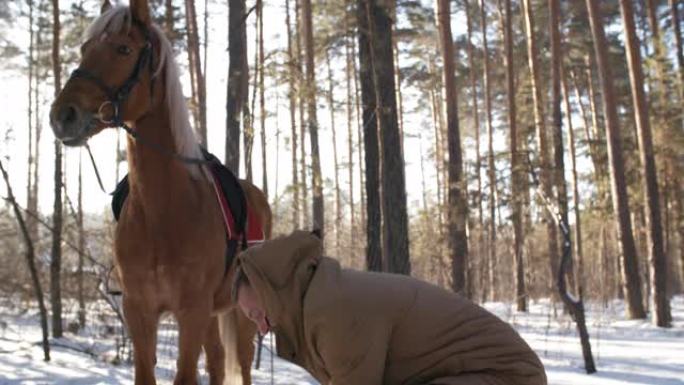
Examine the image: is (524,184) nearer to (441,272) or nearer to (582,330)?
(441,272)

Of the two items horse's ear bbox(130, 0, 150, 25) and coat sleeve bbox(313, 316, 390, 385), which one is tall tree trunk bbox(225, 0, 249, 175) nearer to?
horse's ear bbox(130, 0, 150, 25)

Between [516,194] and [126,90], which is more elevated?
[516,194]

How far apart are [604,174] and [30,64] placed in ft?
73.8

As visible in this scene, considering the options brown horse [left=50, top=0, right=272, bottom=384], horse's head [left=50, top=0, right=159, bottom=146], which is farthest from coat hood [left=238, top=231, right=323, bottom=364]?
horse's head [left=50, top=0, right=159, bottom=146]

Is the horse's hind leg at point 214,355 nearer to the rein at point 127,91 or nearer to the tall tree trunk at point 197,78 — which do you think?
the rein at point 127,91

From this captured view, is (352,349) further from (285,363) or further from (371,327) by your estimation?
(285,363)

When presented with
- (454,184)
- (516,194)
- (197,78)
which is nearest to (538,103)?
(516,194)

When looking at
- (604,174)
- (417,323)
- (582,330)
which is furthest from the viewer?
(604,174)

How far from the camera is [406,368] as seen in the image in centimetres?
258

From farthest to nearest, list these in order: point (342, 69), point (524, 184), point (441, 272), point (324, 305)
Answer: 1. point (342, 69)
2. point (441, 272)
3. point (524, 184)
4. point (324, 305)

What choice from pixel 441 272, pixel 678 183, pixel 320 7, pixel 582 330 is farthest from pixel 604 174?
pixel 582 330

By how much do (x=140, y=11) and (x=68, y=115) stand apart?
847 mm

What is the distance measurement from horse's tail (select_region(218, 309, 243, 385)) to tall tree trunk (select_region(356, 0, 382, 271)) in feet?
14.8

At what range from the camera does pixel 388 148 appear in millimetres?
8844
